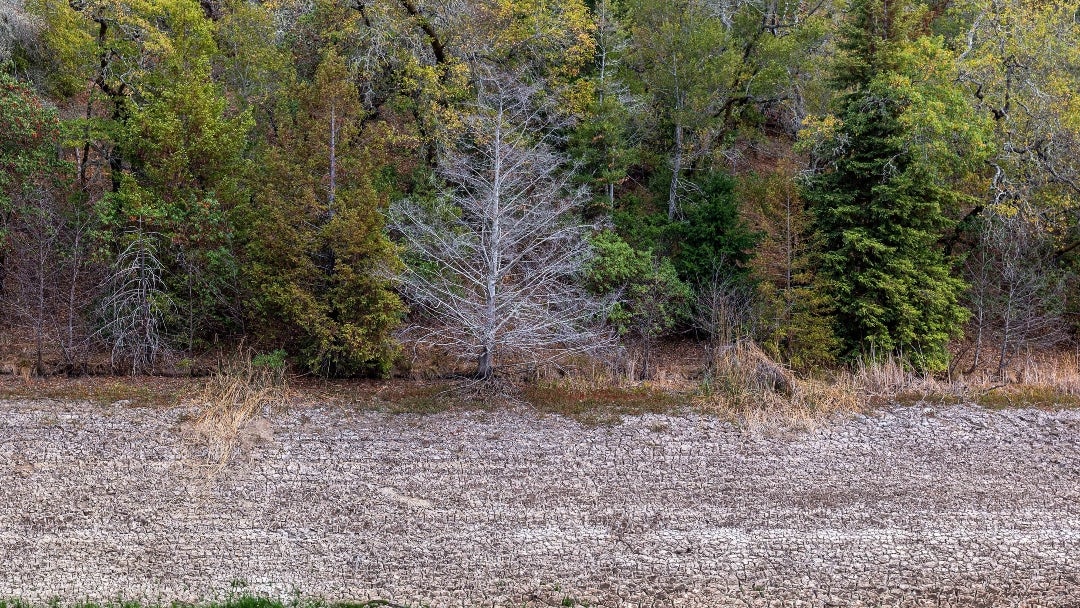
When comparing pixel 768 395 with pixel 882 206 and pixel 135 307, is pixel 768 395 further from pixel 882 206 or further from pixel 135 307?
pixel 135 307

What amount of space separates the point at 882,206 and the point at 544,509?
10.1 m

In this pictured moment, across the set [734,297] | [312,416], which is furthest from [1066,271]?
[312,416]

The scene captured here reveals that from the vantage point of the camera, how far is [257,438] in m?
11.3

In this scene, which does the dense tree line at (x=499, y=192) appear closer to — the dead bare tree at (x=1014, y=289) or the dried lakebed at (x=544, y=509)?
the dead bare tree at (x=1014, y=289)

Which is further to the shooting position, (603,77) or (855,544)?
(603,77)

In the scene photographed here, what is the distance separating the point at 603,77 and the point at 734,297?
647 cm

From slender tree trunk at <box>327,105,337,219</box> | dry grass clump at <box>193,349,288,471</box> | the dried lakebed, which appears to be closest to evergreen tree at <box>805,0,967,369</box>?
the dried lakebed

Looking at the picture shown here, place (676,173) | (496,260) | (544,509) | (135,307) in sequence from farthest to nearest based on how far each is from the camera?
(676,173)
(135,307)
(496,260)
(544,509)

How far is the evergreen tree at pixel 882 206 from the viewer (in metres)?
15.1

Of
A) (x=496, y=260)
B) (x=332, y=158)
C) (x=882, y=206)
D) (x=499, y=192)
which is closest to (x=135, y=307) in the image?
(x=332, y=158)

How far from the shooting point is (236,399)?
12.2 m

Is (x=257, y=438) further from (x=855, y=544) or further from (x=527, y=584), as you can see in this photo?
(x=855, y=544)

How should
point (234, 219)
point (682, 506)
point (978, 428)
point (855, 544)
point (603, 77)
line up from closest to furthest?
point (855, 544) → point (682, 506) → point (978, 428) → point (234, 219) → point (603, 77)

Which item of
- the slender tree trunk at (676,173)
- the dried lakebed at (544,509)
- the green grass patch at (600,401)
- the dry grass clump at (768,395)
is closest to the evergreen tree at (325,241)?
the dried lakebed at (544,509)
